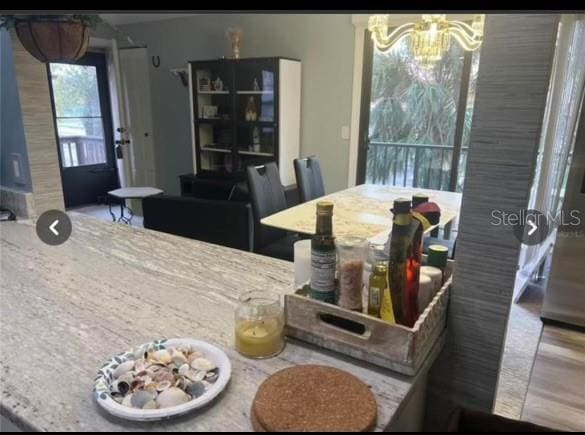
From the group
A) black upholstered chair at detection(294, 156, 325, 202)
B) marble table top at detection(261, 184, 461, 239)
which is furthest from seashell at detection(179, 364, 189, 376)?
black upholstered chair at detection(294, 156, 325, 202)

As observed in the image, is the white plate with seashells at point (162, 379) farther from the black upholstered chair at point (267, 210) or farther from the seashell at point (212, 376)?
the black upholstered chair at point (267, 210)

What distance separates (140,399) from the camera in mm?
514

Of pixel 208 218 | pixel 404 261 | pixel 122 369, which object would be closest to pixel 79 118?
pixel 208 218

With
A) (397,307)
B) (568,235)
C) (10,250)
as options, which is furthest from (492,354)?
(568,235)

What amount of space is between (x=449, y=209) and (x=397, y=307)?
1.53 m

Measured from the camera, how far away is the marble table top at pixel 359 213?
1675 millimetres

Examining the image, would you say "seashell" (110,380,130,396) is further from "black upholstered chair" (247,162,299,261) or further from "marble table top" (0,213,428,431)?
"black upholstered chair" (247,162,299,261)

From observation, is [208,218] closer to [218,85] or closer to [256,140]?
[256,140]

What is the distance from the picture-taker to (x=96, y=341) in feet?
2.26

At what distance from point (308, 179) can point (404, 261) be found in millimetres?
1972

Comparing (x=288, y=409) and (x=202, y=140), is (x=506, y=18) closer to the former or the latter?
(x=288, y=409)

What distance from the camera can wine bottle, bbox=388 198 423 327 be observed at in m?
0.62

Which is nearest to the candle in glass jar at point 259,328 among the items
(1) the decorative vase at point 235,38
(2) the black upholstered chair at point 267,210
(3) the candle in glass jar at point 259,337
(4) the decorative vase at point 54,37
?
(3) the candle in glass jar at point 259,337

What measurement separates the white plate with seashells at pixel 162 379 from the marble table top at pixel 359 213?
33.5 inches
